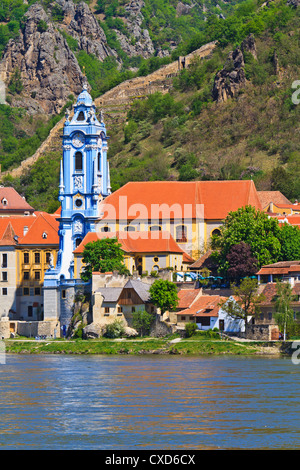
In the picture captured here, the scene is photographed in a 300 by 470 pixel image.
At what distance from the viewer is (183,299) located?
97.2 meters

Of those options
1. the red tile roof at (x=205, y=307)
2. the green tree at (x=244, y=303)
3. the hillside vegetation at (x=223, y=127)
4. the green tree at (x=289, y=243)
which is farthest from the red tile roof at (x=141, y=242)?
the hillside vegetation at (x=223, y=127)

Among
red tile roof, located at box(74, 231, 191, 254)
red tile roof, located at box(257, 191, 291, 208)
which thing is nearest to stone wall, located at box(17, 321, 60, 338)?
red tile roof, located at box(74, 231, 191, 254)

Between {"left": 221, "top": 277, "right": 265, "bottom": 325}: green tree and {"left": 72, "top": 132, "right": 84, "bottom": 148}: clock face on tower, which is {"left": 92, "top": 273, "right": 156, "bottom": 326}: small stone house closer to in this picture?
{"left": 221, "top": 277, "right": 265, "bottom": 325}: green tree

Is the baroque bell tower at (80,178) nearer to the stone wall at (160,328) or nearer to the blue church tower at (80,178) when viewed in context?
the blue church tower at (80,178)

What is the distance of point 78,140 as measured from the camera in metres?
110

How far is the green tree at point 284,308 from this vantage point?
286 ft

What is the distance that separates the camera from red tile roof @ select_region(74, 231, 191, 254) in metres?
105

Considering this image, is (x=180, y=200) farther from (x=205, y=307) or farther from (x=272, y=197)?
(x=205, y=307)

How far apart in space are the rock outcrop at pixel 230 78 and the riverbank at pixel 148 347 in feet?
251

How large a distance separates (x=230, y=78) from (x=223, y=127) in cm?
831

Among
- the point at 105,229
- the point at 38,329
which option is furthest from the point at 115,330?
the point at 105,229
